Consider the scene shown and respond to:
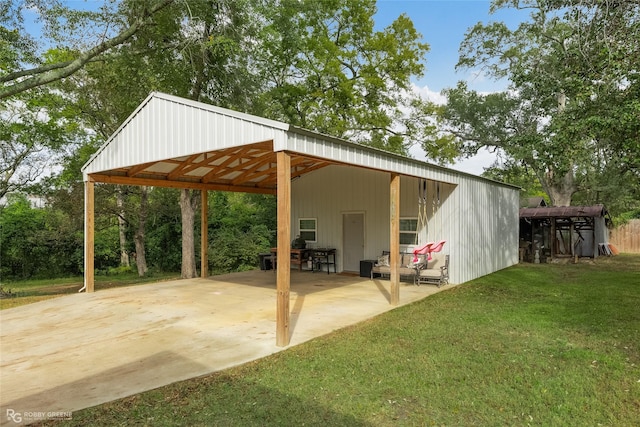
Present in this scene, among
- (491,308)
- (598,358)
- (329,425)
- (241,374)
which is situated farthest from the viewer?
(491,308)

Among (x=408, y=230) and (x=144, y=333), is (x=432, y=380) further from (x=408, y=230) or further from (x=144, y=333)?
(x=408, y=230)

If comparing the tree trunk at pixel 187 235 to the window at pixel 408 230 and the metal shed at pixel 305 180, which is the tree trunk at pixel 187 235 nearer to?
the metal shed at pixel 305 180

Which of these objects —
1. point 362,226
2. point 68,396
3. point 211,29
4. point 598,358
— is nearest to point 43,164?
point 211,29

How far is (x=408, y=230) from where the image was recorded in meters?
Answer: 10.3

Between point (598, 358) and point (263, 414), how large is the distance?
362cm

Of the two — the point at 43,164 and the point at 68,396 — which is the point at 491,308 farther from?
the point at 43,164

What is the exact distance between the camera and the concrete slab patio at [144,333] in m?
3.59

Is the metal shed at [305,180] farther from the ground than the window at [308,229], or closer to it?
farther from the ground

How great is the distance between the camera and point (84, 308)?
7.02 metres

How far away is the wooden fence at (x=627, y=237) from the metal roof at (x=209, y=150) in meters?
14.0

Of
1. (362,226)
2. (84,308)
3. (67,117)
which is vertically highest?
(67,117)

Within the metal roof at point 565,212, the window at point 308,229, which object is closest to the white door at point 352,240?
the window at point 308,229

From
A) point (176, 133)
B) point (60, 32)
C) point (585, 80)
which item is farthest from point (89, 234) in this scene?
point (585, 80)

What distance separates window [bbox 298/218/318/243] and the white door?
3.45 feet
